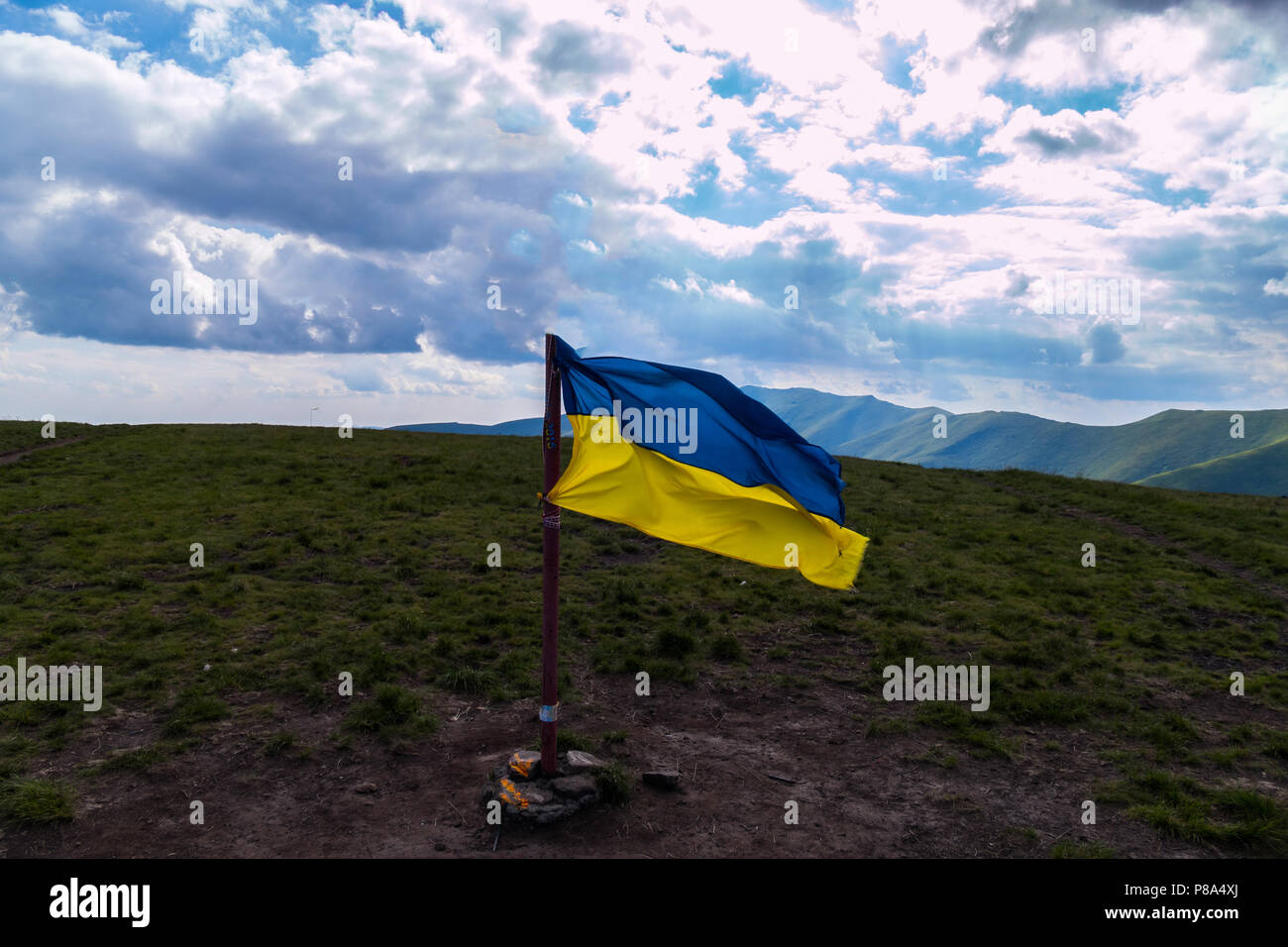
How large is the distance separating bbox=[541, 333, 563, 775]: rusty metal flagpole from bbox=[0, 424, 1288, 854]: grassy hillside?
287cm

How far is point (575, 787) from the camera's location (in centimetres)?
850

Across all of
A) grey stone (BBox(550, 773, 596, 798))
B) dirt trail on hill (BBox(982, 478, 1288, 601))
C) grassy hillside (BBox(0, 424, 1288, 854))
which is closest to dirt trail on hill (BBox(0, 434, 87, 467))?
grassy hillside (BBox(0, 424, 1288, 854))

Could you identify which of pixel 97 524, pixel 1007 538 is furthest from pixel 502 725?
pixel 1007 538

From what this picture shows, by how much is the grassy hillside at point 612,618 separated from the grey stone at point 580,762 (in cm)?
251

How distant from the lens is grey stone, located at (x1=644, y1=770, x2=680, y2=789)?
9.20 m

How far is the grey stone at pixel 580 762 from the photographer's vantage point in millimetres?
8859

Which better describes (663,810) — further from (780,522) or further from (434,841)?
(780,522)

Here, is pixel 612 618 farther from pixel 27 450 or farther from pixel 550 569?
pixel 27 450

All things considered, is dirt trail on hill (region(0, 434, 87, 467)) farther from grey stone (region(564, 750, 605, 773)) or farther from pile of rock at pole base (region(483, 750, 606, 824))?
grey stone (region(564, 750, 605, 773))

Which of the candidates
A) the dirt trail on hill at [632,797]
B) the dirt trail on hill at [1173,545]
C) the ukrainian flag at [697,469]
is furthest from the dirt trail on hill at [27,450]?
the dirt trail on hill at [1173,545]

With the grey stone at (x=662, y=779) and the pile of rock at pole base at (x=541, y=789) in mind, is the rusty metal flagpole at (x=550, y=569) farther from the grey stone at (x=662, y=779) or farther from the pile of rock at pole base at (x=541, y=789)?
the grey stone at (x=662, y=779)

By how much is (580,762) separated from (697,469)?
3.86 m

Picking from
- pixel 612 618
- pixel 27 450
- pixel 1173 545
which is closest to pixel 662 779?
pixel 612 618
